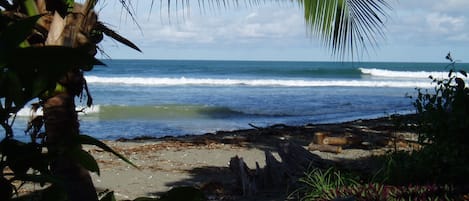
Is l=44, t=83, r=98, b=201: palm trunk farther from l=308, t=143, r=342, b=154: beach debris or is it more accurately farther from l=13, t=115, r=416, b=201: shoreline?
l=308, t=143, r=342, b=154: beach debris

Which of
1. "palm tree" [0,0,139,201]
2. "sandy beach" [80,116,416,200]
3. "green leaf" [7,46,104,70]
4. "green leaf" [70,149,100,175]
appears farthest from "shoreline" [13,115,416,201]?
"green leaf" [7,46,104,70]

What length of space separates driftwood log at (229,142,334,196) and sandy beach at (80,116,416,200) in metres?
0.10

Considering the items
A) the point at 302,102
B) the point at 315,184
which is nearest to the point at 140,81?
the point at 302,102

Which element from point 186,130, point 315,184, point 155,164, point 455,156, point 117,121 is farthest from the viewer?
point 117,121

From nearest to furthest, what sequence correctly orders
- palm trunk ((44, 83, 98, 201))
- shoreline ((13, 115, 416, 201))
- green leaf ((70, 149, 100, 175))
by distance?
1. green leaf ((70, 149, 100, 175))
2. palm trunk ((44, 83, 98, 201))
3. shoreline ((13, 115, 416, 201))

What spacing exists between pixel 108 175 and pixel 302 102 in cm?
1549

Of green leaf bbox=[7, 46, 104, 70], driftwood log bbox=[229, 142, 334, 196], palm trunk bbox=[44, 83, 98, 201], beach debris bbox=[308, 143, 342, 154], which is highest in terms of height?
green leaf bbox=[7, 46, 104, 70]

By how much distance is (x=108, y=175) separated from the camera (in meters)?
6.53

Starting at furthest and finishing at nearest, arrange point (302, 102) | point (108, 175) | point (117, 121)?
point (302, 102) → point (117, 121) → point (108, 175)

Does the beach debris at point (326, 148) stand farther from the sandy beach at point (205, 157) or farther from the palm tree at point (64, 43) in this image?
the palm tree at point (64, 43)

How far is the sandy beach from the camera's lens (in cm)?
566

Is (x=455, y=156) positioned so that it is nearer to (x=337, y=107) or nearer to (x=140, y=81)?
(x=337, y=107)

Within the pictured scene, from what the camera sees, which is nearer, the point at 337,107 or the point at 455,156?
the point at 455,156

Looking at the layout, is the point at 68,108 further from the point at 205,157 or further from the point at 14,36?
the point at 205,157
